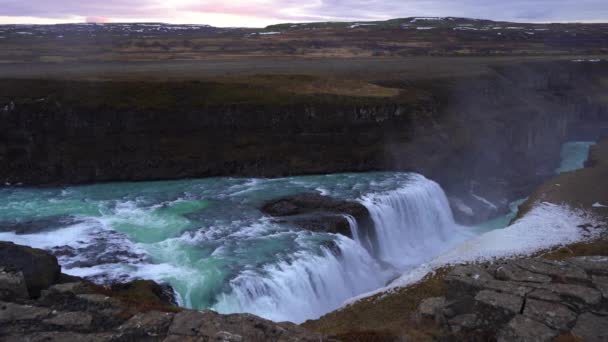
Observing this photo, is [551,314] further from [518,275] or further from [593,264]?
[593,264]

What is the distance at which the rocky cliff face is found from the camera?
128 feet

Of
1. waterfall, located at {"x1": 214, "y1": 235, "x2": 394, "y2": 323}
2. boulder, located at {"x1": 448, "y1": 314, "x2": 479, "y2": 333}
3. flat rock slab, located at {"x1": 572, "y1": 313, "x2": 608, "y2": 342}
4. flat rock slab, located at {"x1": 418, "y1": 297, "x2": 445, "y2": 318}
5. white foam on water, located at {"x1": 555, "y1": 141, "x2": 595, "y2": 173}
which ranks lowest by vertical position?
white foam on water, located at {"x1": 555, "y1": 141, "x2": 595, "y2": 173}

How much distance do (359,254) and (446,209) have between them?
12094mm

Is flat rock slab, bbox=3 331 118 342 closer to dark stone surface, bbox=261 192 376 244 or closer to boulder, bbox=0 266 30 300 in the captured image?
boulder, bbox=0 266 30 300

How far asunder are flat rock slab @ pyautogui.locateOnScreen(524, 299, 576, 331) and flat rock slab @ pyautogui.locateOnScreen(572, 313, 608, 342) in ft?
0.64

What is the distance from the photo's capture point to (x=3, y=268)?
14.9 meters

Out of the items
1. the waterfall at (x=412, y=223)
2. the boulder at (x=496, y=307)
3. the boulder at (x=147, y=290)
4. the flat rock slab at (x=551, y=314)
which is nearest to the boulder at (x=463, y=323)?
the boulder at (x=496, y=307)

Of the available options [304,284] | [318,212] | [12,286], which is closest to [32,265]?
[12,286]

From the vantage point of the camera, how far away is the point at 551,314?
13422 millimetres

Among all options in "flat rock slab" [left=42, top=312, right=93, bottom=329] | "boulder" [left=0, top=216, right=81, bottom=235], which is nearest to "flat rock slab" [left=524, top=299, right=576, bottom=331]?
"flat rock slab" [left=42, top=312, right=93, bottom=329]

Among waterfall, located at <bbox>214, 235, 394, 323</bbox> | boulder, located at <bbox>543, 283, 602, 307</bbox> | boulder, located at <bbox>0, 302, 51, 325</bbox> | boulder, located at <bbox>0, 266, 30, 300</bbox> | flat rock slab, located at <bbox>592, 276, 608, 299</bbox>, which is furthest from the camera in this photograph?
waterfall, located at <bbox>214, 235, 394, 323</bbox>

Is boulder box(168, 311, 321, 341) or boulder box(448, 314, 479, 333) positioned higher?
boulder box(168, 311, 321, 341)

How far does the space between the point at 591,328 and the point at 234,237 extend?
16.7 m

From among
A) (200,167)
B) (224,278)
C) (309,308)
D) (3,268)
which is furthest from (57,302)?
(200,167)
